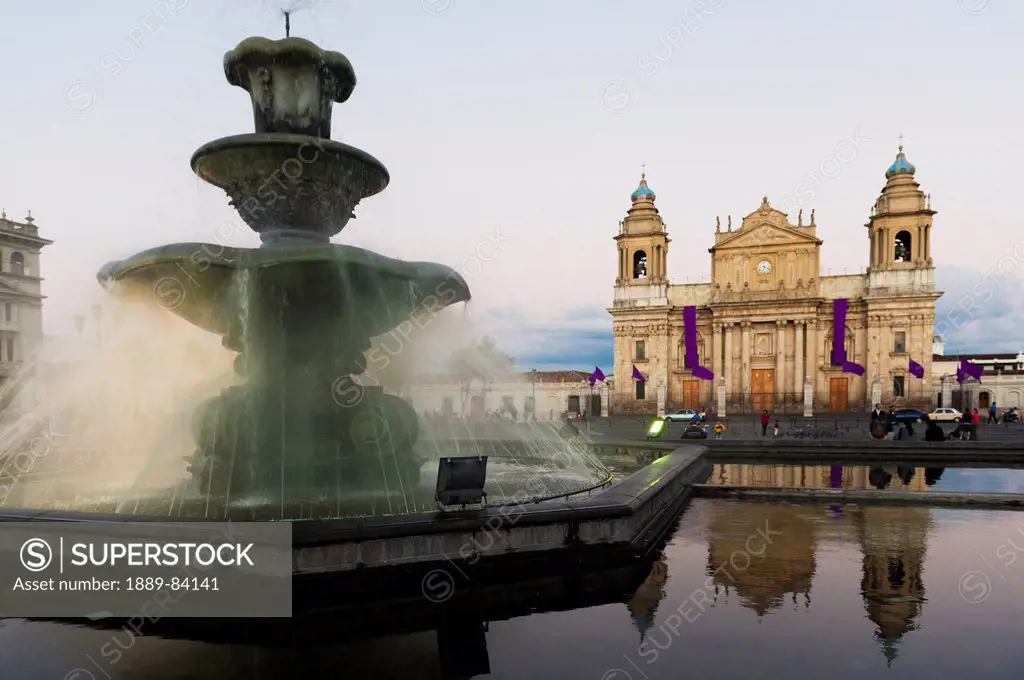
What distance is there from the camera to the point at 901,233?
50969 mm

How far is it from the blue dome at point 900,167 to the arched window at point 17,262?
64978 mm

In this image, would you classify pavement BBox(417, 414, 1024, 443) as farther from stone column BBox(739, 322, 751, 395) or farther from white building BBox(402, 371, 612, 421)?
white building BBox(402, 371, 612, 421)

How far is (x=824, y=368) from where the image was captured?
50656 mm

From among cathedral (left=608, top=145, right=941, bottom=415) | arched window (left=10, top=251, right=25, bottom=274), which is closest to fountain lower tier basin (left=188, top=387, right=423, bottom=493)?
cathedral (left=608, top=145, right=941, bottom=415)

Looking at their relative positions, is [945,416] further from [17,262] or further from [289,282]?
[17,262]

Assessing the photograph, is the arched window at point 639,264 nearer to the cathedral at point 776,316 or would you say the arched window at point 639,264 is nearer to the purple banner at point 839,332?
the cathedral at point 776,316

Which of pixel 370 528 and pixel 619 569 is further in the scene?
pixel 619 569

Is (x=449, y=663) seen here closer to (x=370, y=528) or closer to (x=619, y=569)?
(x=370, y=528)

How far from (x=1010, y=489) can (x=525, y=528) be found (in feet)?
34.7

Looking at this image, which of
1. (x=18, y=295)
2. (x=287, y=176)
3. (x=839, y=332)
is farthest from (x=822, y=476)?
(x=18, y=295)

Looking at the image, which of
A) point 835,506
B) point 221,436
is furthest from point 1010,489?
point 221,436

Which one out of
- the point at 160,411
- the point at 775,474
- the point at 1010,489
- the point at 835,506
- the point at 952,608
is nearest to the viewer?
the point at 952,608

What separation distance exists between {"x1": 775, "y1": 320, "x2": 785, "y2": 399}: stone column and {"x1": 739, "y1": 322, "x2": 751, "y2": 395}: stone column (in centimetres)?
205

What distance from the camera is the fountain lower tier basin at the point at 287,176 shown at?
25.3ft
